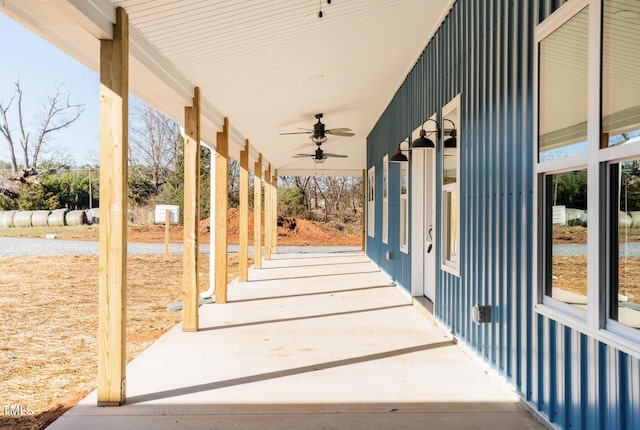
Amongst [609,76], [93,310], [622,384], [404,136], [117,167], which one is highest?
[404,136]

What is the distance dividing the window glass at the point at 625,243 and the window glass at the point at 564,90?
0.30 metres

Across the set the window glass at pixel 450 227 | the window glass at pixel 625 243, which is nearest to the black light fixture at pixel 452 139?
the window glass at pixel 450 227

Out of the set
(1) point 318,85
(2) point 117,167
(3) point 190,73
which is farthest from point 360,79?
(2) point 117,167

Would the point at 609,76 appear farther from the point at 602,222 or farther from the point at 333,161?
the point at 333,161

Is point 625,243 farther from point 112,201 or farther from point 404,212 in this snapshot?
point 404,212

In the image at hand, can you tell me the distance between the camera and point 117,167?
3256 millimetres

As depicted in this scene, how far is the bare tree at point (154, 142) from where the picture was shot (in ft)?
85.5

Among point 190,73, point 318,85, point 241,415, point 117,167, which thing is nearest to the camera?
point 241,415

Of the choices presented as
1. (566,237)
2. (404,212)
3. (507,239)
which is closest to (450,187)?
(507,239)

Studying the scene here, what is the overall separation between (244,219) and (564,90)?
6.38 metres

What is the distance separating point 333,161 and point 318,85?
8.13 metres

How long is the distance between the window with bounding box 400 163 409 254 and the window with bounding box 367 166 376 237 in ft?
12.2

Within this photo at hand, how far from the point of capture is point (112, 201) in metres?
3.25

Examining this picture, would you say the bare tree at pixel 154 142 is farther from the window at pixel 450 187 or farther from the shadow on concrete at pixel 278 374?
the shadow on concrete at pixel 278 374
